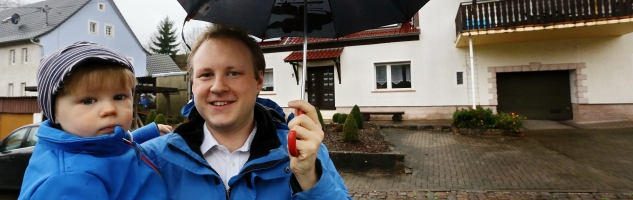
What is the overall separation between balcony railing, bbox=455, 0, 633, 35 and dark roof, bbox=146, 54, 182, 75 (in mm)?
30621

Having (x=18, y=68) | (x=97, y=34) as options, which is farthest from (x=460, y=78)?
(x=18, y=68)

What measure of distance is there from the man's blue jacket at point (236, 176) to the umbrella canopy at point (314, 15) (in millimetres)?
702

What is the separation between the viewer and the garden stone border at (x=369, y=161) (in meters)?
6.24

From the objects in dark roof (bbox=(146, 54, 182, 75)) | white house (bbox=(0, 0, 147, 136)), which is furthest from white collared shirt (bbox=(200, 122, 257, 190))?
dark roof (bbox=(146, 54, 182, 75))

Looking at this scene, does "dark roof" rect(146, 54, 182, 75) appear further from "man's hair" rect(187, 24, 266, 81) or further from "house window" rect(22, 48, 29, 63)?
"man's hair" rect(187, 24, 266, 81)

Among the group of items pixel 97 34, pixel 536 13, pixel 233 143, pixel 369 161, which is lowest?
pixel 369 161

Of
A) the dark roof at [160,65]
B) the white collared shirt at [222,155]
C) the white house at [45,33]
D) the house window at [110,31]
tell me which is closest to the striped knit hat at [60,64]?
the white collared shirt at [222,155]

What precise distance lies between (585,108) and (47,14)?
32.2m

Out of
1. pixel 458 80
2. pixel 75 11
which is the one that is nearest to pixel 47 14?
pixel 75 11

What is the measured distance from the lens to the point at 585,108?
11.9 m

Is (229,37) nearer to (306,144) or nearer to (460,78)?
(306,144)

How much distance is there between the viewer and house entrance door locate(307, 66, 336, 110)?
15234 mm

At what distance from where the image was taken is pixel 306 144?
1.10m

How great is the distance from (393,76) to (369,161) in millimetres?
8656
